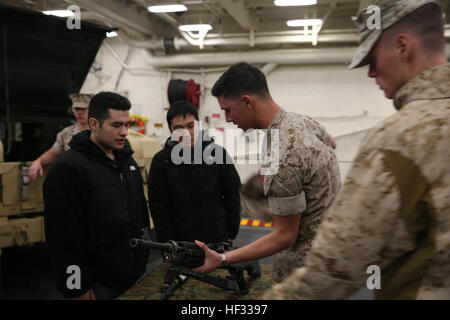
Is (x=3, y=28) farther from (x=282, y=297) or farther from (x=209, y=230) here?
(x=282, y=297)

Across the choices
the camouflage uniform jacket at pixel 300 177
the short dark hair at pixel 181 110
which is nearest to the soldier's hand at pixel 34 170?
the short dark hair at pixel 181 110

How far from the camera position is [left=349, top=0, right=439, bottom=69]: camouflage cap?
88 cm

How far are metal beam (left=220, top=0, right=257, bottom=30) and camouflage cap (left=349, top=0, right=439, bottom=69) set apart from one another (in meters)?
5.07

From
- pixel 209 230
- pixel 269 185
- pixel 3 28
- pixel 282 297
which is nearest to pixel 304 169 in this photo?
pixel 269 185

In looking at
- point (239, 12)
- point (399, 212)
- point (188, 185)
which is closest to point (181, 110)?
point (188, 185)

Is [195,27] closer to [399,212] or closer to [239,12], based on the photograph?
[239,12]

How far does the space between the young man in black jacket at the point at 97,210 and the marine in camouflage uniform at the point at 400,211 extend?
60.4 inches

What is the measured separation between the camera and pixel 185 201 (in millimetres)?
2602

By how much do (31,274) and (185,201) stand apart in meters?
2.60

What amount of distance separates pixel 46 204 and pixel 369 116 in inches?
267

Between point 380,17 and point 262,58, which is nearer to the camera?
point 380,17

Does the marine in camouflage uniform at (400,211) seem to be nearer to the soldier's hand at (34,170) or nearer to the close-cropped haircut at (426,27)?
the close-cropped haircut at (426,27)

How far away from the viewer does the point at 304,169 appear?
1424mm

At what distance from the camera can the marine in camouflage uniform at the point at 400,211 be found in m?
0.77
